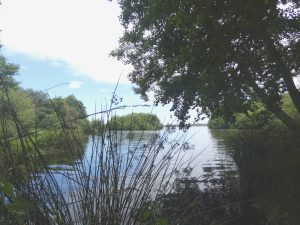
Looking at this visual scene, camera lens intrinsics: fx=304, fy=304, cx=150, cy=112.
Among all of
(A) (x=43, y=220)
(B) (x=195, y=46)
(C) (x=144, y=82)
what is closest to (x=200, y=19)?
(B) (x=195, y=46)

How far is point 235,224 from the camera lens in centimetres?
745

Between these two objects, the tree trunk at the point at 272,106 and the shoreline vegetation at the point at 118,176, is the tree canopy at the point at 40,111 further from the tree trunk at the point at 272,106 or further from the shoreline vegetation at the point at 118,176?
the tree trunk at the point at 272,106

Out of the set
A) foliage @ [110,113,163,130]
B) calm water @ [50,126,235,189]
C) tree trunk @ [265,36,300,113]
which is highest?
tree trunk @ [265,36,300,113]

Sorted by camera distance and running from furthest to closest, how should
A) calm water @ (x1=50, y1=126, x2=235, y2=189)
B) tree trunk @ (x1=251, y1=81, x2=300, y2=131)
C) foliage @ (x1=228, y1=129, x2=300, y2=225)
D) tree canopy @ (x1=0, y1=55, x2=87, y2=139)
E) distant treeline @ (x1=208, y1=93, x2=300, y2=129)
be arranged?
distant treeline @ (x1=208, y1=93, x2=300, y2=129), tree trunk @ (x1=251, y1=81, x2=300, y2=131), foliage @ (x1=228, y1=129, x2=300, y2=225), calm water @ (x1=50, y1=126, x2=235, y2=189), tree canopy @ (x1=0, y1=55, x2=87, y2=139)

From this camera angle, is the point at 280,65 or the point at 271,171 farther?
the point at 280,65

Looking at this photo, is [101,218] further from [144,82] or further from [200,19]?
[144,82]

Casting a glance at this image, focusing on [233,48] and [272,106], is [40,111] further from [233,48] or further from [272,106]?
[272,106]

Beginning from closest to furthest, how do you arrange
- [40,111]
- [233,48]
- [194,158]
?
1. [194,158]
2. [40,111]
3. [233,48]

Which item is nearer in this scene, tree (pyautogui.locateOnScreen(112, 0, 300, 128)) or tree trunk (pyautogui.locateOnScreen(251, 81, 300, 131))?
tree (pyautogui.locateOnScreen(112, 0, 300, 128))

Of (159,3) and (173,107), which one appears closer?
(159,3)

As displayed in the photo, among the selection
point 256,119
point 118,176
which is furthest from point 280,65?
point 118,176

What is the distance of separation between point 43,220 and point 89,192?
34 cm

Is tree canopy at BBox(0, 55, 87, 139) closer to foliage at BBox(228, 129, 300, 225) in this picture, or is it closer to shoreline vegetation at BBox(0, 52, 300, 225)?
shoreline vegetation at BBox(0, 52, 300, 225)

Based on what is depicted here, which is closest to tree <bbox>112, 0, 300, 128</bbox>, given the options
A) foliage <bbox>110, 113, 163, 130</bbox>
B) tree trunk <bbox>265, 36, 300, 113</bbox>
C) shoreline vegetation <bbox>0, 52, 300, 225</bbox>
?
tree trunk <bbox>265, 36, 300, 113</bbox>
